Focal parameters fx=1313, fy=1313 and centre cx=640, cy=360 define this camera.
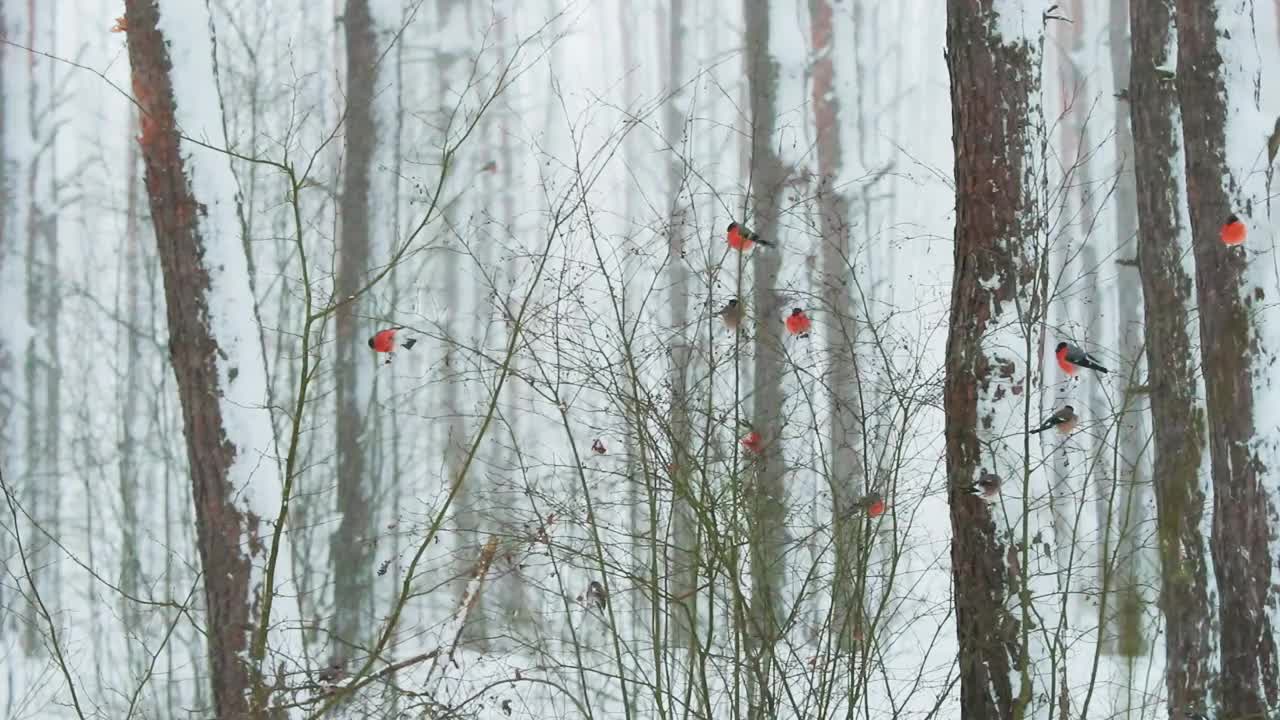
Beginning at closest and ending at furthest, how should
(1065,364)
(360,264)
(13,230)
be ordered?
(1065,364) → (360,264) → (13,230)

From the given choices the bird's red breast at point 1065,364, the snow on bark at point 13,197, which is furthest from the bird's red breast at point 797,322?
the snow on bark at point 13,197

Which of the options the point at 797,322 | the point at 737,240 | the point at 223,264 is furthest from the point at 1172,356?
the point at 223,264

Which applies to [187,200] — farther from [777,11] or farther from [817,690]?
[777,11]

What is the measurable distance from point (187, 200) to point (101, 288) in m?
10.1

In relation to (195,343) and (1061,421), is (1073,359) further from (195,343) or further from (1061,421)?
(195,343)

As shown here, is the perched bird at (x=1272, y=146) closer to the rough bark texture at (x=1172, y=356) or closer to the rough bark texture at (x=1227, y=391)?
the rough bark texture at (x=1227, y=391)

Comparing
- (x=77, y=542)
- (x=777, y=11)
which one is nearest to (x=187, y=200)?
(x=777, y=11)

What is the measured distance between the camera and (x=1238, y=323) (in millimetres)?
5227

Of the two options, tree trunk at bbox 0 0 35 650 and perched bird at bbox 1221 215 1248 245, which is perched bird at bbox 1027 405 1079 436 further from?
tree trunk at bbox 0 0 35 650

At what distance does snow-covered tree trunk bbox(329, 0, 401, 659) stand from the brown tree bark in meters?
4.40

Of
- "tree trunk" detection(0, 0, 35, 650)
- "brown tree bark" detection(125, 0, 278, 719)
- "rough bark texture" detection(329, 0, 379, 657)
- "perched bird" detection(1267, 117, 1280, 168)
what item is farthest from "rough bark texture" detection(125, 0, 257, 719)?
"tree trunk" detection(0, 0, 35, 650)

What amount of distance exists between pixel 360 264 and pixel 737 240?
6398mm

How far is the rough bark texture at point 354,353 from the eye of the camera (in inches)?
385

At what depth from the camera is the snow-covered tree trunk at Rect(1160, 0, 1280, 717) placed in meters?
5.19
